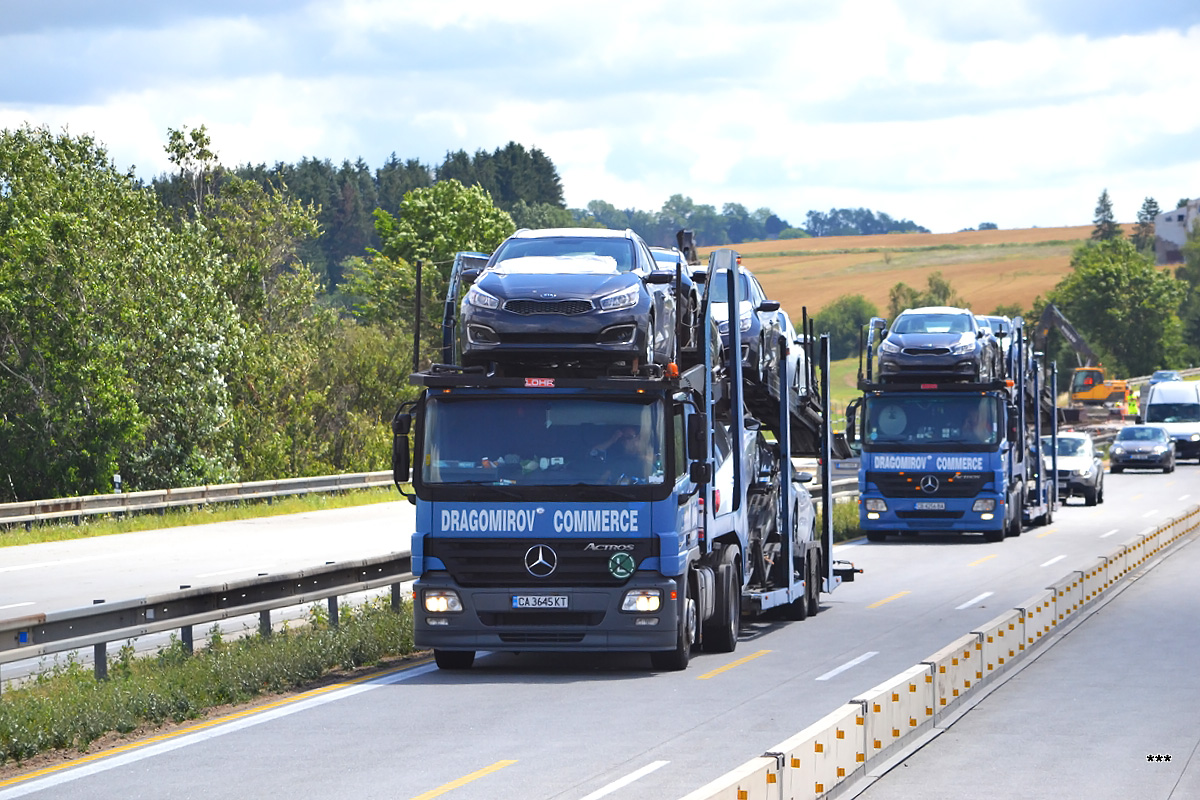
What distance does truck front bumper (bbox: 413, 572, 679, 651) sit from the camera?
13.8 metres

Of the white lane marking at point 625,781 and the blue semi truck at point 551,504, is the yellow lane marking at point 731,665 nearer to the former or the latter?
the blue semi truck at point 551,504

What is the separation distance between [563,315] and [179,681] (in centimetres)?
412

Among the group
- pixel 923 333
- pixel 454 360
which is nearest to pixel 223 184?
pixel 923 333

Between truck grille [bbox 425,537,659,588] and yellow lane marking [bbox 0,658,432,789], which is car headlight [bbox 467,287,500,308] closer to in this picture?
truck grille [bbox 425,537,659,588]

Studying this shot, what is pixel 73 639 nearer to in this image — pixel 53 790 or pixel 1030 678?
pixel 53 790

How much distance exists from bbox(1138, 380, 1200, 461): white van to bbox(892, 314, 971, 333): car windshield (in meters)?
37.3

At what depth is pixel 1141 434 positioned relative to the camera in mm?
58344

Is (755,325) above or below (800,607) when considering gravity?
above

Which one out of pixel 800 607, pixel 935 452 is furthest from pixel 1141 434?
pixel 800 607

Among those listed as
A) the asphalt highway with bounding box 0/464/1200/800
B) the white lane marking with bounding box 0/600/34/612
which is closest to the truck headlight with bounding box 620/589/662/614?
the asphalt highway with bounding box 0/464/1200/800

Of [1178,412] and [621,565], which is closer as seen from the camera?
[621,565]

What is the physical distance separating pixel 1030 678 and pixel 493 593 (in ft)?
14.8

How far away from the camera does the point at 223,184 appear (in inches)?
2517

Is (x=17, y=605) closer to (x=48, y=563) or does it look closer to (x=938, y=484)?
(x=48, y=563)
